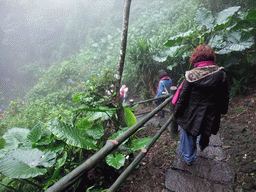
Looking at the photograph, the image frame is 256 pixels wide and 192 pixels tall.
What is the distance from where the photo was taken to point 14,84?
16.9m

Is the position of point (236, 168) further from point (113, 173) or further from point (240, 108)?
point (240, 108)

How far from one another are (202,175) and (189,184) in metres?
0.22

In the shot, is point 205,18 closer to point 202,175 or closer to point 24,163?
point 202,175

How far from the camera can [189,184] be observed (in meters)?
1.51

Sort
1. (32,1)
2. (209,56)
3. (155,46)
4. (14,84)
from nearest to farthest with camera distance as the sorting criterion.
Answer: (209,56) < (155,46) < (14,84) < (32,1)

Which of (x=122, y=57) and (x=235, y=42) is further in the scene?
(x=235, y=42)

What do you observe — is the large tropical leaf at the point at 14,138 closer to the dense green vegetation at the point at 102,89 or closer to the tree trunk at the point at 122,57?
the dense green vegetation at the point at 102,89

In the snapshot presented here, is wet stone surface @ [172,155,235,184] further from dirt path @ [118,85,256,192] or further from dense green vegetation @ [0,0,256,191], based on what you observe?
dense green vegetation @ [0,0,256,191]

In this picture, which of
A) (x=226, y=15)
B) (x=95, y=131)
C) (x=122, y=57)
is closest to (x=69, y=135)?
(x=95, y=131)

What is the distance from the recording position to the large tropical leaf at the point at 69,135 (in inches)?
47.6

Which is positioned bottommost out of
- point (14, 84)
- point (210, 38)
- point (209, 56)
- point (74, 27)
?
point (14, 84)

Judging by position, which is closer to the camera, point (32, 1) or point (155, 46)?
point (155, 46)

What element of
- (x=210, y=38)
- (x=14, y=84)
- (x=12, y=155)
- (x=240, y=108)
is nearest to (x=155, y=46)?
(x=210, y=38)

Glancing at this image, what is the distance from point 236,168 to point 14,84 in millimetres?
21545
